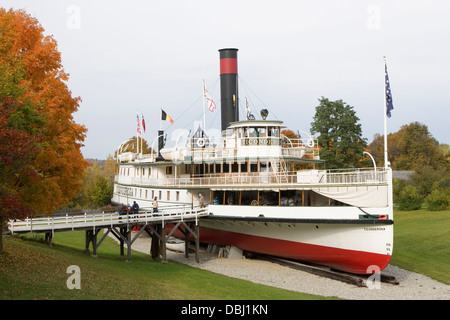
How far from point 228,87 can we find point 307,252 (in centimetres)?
1611

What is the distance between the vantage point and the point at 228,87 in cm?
3716

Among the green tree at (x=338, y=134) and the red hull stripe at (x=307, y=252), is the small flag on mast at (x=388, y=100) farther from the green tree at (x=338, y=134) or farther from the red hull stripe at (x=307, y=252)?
the green tree at (x=338, y=134)

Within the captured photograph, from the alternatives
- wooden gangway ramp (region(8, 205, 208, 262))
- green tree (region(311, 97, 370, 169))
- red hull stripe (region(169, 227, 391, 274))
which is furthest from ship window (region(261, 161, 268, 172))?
green tree (region(311, 97, 370, 169))

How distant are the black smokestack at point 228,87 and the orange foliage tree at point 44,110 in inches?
582

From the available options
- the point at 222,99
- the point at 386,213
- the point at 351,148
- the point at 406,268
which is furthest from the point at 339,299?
the point at 351,148

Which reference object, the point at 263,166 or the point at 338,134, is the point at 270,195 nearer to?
the point at 263,166

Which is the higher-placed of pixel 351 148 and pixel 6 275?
pixel 351 148

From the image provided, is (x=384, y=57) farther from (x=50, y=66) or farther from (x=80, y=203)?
(x=80, y=203)

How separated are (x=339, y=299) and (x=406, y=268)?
9.77m

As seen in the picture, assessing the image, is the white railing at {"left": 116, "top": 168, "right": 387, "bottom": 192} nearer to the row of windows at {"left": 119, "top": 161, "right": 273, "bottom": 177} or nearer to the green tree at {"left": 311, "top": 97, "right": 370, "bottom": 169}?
the row of windows at {"left": 119, "top": 161, "right": 273, "bottom": 177}

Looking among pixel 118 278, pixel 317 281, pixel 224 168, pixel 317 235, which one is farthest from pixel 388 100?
pixel 118 278

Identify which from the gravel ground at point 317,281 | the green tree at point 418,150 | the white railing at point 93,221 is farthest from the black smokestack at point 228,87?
the green tree at point 418,150
